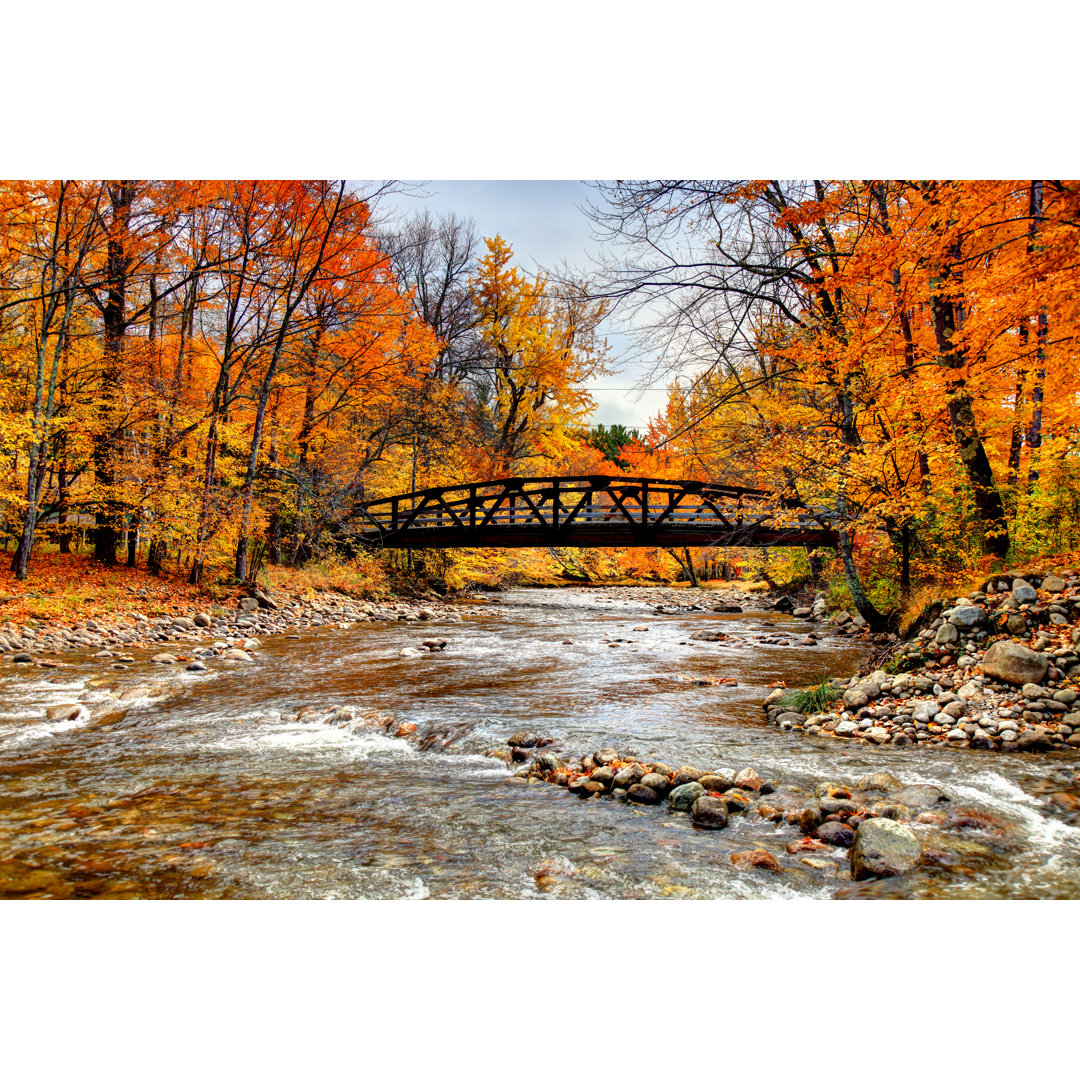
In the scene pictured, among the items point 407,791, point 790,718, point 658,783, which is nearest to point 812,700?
point 790,718

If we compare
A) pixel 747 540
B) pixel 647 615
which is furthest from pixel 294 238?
pixel 647 615

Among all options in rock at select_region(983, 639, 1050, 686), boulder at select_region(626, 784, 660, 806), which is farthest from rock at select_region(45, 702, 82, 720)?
rock at select_region(983, 639, 1050, 686)

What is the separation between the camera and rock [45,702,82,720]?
16.3 feet

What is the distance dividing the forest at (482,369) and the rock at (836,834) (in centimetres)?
341

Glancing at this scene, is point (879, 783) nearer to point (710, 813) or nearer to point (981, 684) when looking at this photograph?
point (710, 813)

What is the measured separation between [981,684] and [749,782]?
251 centimetres

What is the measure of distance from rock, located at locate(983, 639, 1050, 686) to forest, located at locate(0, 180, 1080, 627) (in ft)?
7.50

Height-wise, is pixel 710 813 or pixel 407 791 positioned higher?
pixel 710 813

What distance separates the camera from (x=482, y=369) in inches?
704

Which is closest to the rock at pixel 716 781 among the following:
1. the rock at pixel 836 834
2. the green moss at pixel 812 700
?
the rock at pixel 836 834

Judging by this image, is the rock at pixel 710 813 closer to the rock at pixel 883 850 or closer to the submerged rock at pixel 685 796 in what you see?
the submerged rock at pixel 685 796

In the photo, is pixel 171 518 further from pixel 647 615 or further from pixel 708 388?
pixel 647 615

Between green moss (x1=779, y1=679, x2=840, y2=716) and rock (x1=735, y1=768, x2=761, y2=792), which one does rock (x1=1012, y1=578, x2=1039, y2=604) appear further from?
rock (x1=735, y1=768, x2=761, y2=792)

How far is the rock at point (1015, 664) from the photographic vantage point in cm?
462
